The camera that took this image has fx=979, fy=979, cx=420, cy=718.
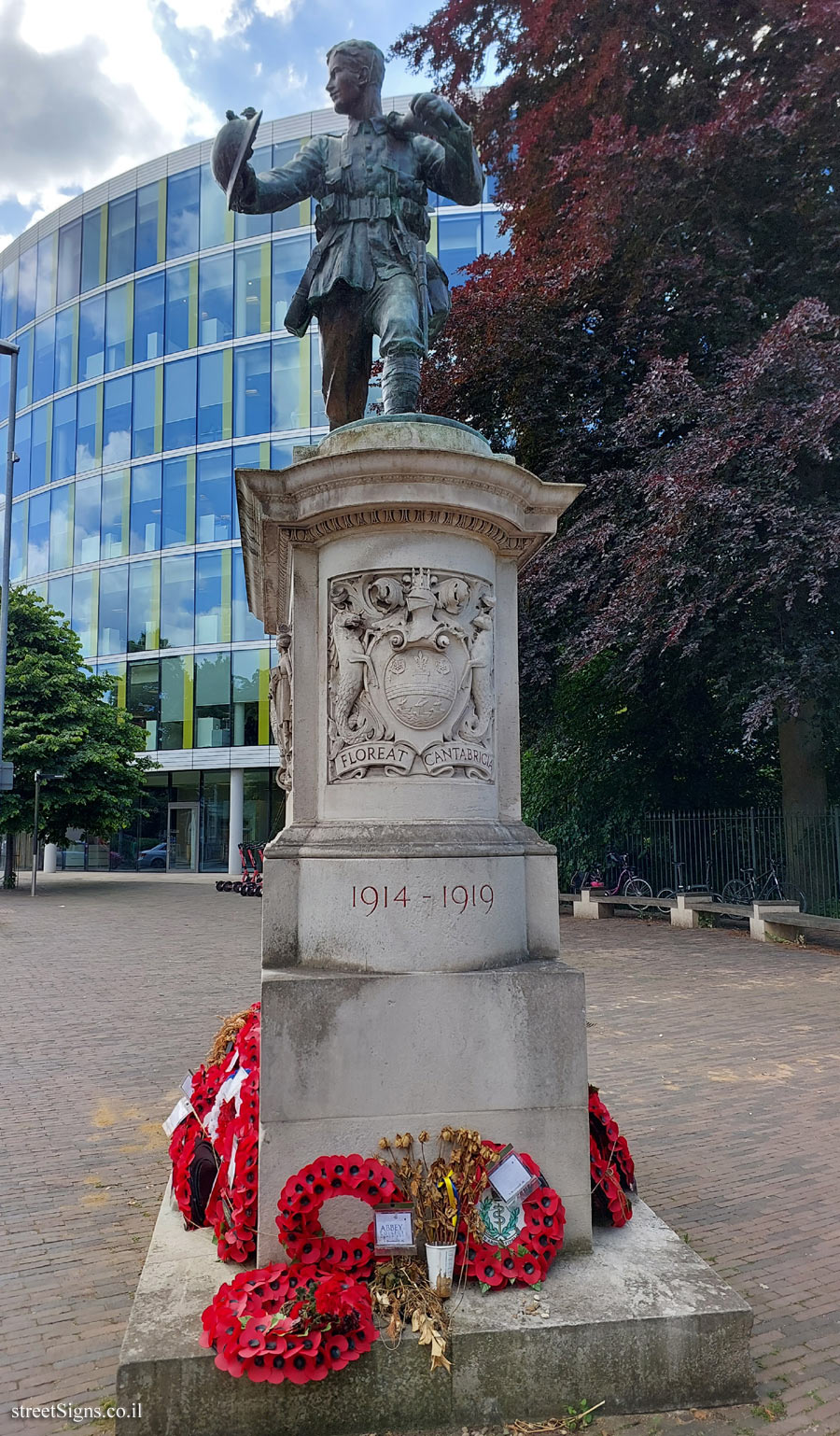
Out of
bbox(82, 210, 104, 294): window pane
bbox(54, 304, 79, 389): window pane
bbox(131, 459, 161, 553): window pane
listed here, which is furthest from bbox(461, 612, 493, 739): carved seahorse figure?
bbox(82, 210, 104, 294): window pane

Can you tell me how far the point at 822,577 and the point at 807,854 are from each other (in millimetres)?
4913

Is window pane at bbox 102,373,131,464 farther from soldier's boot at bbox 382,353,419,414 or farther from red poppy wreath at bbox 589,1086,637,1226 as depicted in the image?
red poppy wreath at bbox 589,1086,637,1226

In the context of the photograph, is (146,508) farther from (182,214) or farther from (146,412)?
(182,214)

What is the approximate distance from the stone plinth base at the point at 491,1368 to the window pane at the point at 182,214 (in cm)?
A: 3662

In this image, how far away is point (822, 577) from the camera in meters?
12.0

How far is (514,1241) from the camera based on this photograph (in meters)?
3.11

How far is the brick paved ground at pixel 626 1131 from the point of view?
314 cm

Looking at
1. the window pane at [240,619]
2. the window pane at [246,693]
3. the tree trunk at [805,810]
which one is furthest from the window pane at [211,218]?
the tree trunk at [805,810]

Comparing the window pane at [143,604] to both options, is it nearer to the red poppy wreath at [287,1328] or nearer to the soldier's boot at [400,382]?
the soldier's boot at [400,382]

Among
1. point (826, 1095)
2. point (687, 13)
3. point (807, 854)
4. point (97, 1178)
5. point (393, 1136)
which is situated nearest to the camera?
point (393, 1136)

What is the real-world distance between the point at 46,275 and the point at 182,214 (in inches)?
290

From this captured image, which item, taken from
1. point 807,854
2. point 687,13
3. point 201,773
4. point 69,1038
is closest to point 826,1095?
point 69,1038

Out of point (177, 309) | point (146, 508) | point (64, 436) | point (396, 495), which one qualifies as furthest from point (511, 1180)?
point (64, 436)

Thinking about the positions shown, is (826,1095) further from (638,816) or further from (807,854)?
(638,816)
